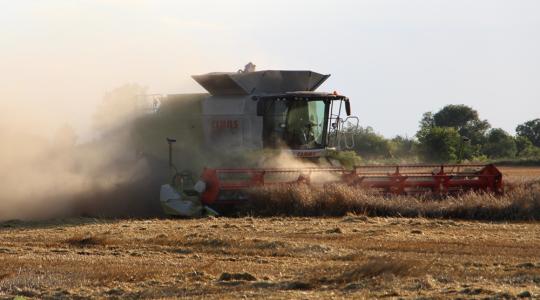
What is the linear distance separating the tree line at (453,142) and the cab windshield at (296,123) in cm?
76

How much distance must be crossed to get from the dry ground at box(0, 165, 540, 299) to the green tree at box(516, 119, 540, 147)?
5819cm

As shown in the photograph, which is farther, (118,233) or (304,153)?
(304,153)

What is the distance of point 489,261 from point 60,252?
5348 mm

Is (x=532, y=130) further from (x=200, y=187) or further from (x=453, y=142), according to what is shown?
(x=200, y=187)

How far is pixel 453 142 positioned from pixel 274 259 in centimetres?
2491

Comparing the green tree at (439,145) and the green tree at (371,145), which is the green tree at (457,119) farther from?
the green tree at (439,145)

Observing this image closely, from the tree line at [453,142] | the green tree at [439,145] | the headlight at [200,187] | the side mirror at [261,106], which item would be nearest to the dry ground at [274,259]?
the headlight at [200,187]

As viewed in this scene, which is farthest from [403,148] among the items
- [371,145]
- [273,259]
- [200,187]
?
[273,259]

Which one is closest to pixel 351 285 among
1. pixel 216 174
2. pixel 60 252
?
pixel 60 252

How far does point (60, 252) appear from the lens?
1311 centimetres

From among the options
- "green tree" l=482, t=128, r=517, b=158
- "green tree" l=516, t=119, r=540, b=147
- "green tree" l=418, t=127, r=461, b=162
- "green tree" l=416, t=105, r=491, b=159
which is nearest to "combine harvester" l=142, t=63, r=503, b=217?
"green tree" l=418, t=127, r=461, b=162

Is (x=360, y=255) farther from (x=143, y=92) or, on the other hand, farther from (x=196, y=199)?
(x=143, y=92)

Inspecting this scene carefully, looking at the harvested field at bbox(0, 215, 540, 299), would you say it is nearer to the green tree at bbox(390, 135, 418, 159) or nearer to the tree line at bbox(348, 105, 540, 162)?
the tree line at bbox(348, 105, 540, 162)

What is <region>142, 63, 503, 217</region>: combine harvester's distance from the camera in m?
19.3
